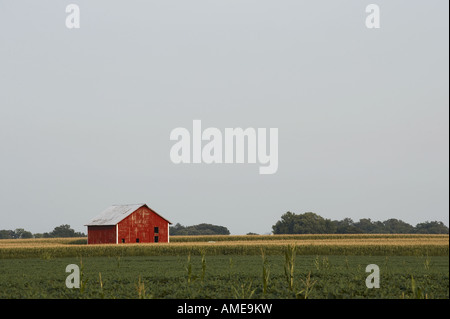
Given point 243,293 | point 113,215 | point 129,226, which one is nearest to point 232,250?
point 129,226

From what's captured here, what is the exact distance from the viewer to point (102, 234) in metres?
58.8

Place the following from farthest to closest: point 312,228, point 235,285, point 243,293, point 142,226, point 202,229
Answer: point 202,229
point 312,228
point 142,226
point 235,285
point 243,293

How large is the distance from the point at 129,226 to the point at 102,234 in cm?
328

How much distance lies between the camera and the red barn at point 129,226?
57372 millimetres

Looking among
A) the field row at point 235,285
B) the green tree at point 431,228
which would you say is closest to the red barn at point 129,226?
the field row at point 235,285

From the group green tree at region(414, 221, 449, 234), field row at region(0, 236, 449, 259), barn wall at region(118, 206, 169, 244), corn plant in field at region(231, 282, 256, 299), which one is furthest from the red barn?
green tree at region(414, 221, 449, 234)

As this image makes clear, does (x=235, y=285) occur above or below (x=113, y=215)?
below

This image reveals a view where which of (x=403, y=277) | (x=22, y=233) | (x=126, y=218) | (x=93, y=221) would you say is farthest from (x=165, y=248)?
(x=22, y=233)

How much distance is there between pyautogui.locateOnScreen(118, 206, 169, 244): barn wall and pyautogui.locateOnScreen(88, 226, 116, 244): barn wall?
861mm

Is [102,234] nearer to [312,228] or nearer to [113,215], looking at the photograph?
[113,215]

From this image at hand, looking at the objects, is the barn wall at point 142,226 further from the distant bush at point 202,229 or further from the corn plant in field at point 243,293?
the distant bush at point 202,229
